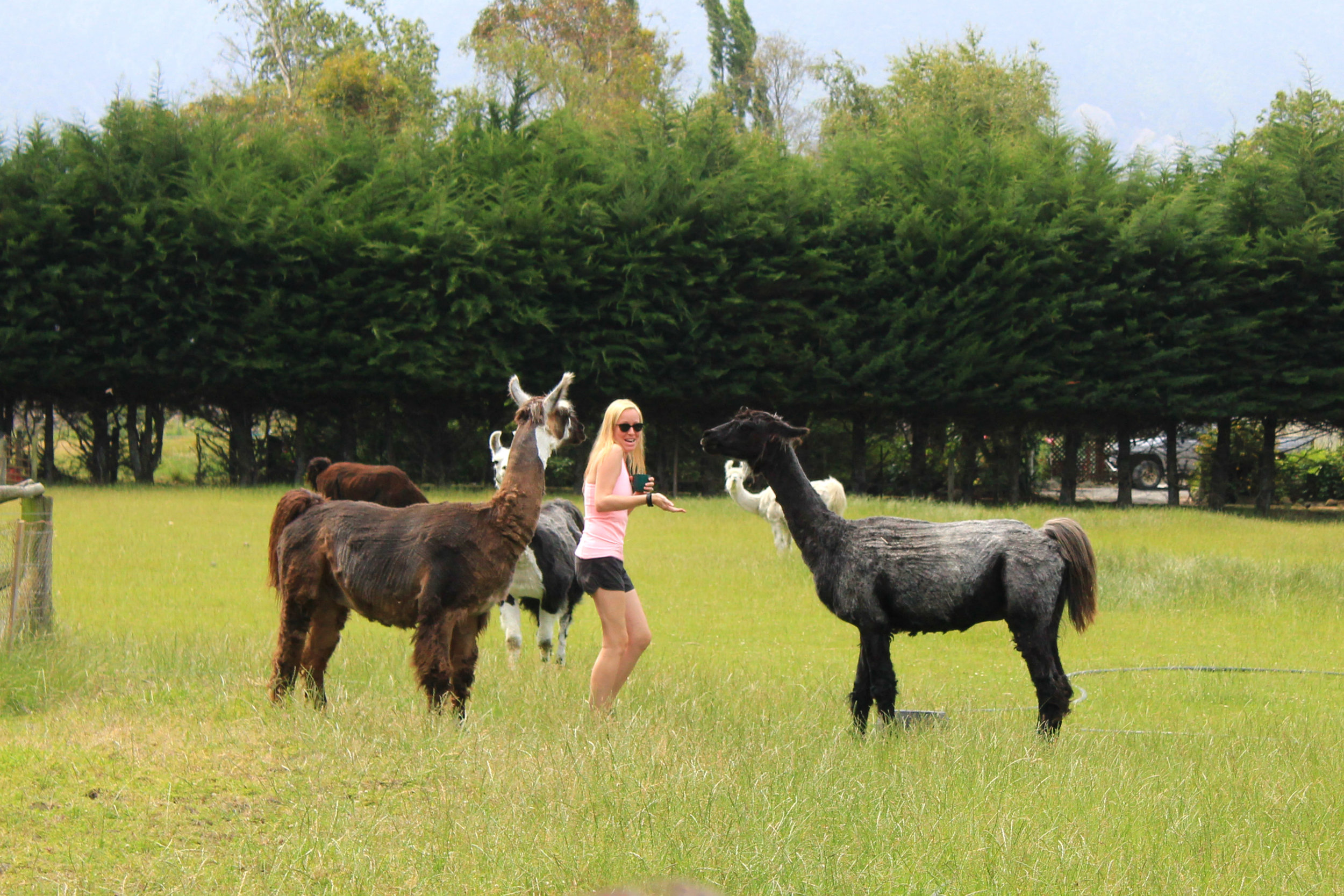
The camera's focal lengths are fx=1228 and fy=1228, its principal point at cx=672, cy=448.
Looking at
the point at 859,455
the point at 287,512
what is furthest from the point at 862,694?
the point at 859,455

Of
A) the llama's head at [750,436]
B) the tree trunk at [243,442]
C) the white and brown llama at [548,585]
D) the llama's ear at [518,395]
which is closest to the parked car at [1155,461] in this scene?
the tree trunk at [243,442]

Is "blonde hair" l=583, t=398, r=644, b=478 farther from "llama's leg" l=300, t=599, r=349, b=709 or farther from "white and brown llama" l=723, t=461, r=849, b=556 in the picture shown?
"white and brown llama" l=723, t=461, r=849, b=556

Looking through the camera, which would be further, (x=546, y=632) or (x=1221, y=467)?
(x=1221, y=467)

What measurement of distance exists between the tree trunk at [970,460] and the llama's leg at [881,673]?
22.3m

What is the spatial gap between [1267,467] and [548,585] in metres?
25.3

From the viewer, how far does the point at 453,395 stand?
28.2 metres

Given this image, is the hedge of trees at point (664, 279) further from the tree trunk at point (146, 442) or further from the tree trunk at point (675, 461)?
the tree trunk at point (675, 461)

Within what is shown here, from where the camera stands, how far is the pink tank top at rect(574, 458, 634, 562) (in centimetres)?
737

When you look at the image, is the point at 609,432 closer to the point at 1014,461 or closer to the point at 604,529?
the point at 604,529

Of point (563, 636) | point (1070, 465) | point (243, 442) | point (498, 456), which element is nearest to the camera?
point (563, 636)

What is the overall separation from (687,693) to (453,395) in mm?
20480

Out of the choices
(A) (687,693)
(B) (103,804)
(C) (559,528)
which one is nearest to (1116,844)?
(A) (687,693)

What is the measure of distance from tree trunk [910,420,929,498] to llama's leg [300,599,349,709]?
22.8 metres

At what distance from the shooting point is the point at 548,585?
31.7 feet
